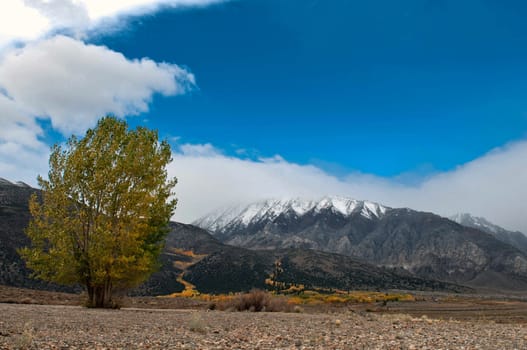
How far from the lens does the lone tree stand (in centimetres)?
2380

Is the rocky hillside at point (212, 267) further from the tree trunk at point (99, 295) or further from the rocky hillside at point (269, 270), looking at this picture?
the tree trunk at point (99, 295)

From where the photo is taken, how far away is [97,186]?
24.6m

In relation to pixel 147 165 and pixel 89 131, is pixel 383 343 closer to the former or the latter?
pixel 147 165

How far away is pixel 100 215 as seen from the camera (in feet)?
81.3

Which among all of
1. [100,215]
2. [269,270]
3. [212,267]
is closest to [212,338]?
[100,215]

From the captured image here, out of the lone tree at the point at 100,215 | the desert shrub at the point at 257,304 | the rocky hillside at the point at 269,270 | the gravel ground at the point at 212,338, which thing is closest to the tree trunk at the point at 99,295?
the lone tree at the point at 100,215

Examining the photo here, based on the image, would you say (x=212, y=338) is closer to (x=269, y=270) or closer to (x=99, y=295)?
(x=99, y=295)

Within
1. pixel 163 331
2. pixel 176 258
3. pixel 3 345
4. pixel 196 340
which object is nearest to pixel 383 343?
pixel 196 340

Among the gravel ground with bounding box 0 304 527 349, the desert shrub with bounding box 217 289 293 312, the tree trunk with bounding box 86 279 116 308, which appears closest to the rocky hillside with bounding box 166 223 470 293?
the desert shrub with bounding box 217 289 293 312

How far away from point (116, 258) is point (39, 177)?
620 cm

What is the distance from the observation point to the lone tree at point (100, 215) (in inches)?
937

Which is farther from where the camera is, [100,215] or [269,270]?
[269,270]

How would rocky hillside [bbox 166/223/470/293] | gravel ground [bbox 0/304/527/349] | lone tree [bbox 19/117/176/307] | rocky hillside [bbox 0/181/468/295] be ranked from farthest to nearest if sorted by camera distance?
rocky hillside [bbox 166/223/470/293] < rocky hillside [bbox 0/181/468/295] < lone tree [bbox 19/117/176/307] < gravel ground [bbox 0/304/527/349]

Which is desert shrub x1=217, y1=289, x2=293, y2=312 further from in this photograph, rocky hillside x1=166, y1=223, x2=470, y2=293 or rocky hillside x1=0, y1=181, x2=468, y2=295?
rocky hillside x1=166, y1=223, x2=470, y2=293
